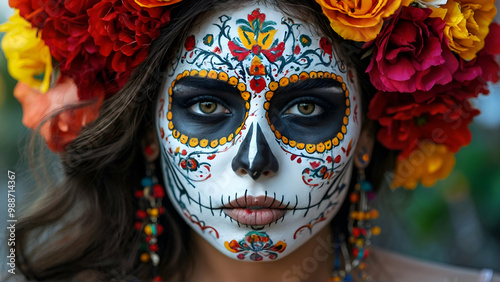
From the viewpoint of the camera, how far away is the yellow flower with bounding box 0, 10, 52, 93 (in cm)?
239

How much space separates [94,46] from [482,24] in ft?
4.64

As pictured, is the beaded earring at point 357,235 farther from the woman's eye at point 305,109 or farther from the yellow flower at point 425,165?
the woman's eye at point 305,109

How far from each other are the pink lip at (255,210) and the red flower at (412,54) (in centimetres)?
58

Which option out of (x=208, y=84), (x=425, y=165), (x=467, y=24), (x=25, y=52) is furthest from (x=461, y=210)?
(x=25, y=52)

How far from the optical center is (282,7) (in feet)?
7.21

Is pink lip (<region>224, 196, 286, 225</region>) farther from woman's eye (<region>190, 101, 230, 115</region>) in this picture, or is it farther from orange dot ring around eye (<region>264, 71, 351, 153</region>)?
woman's eye (<region>190, 101, 230, 115</region>)

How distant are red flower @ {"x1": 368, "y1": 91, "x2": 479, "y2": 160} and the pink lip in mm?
558

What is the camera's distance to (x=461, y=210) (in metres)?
4.13

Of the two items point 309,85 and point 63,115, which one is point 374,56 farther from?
point 63,115

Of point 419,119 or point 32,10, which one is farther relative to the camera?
point 419,119

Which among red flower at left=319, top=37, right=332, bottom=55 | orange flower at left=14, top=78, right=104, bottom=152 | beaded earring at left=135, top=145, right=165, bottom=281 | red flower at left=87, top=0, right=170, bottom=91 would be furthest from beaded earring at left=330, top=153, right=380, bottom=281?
orange flower at left=14, top=78, right=104, bottom=152

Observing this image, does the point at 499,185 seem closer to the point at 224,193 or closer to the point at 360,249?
the point at 360,249

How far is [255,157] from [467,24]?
35.5 inches

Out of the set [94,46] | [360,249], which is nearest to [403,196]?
[360,249]
